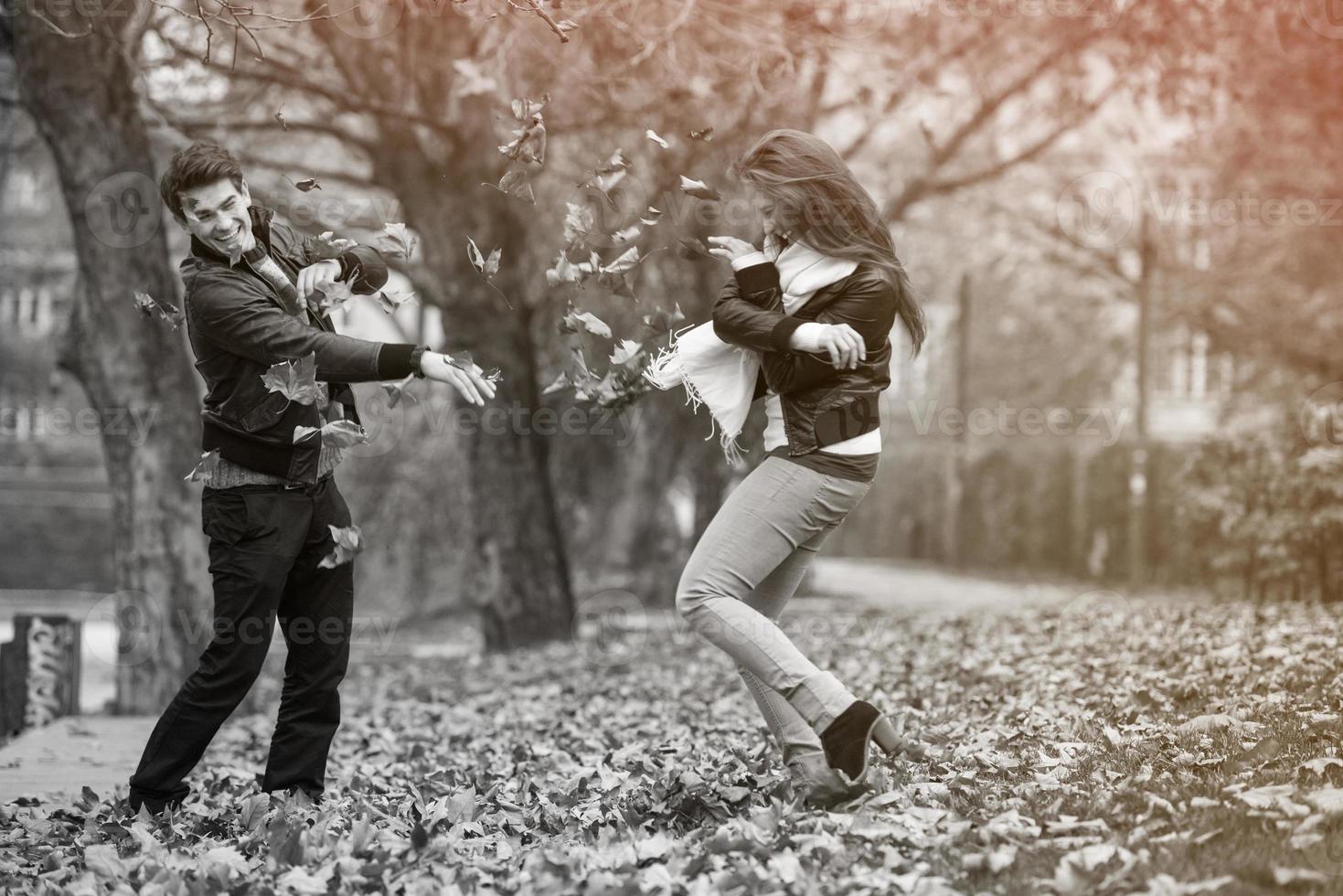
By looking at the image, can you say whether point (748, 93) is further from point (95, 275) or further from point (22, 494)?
point (22, 494)

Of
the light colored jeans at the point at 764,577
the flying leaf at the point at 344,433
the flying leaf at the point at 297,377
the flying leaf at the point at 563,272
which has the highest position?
the flying leaf at the point at 563,272

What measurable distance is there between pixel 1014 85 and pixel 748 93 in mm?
5092

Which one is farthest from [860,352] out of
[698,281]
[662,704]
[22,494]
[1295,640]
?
[22,494]

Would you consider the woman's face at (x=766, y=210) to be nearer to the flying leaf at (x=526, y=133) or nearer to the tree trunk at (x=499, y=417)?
the flying leaf at (x=526, y=133)

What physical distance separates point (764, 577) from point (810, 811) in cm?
72

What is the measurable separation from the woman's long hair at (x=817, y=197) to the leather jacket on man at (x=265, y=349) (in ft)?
3.95

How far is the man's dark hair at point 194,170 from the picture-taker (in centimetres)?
447

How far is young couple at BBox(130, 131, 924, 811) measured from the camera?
4211 millimetres

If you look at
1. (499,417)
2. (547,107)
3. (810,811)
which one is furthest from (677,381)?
(499,417)

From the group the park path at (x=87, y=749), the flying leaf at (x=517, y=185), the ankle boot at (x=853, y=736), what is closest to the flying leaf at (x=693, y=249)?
the flying leaf at (x=517, y=185)

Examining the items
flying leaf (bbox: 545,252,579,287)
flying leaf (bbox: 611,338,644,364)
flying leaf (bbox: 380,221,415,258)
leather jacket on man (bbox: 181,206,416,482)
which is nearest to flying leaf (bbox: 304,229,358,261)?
leather jacket on man (bbox: 181,206,416,482)

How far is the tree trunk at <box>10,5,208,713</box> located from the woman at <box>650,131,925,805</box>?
5.63m

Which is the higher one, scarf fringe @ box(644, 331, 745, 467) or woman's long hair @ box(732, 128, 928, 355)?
woman's long hair @ box(732, 128, 928, 355)

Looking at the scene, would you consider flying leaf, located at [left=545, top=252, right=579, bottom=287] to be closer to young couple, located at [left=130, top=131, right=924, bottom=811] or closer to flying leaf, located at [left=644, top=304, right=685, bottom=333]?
flying leaf, located at [left=644, top=304, right=685, bottom=333]
